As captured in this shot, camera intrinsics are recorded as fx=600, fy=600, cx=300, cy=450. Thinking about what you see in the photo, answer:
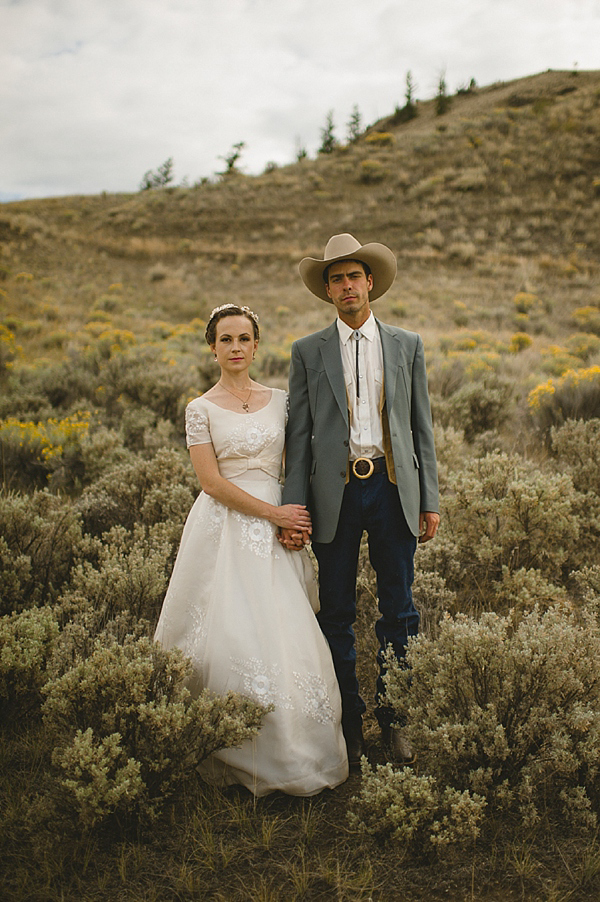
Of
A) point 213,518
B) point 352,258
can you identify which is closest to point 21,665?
point 213,518

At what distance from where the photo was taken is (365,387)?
3.04 meters

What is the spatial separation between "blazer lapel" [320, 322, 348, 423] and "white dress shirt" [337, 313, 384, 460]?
4cm

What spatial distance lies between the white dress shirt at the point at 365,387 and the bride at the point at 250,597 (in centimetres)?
40

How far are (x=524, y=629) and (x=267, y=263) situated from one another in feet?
74.3

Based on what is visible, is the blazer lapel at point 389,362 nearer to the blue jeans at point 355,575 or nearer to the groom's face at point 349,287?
the groom's face at point 349,287

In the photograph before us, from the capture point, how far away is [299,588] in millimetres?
2967

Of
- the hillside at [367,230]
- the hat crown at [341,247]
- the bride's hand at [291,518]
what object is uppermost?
the hillside at [367,230]

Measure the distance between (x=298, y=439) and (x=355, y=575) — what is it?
76 cm

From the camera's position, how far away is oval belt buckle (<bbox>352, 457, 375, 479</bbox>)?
9.67 ft

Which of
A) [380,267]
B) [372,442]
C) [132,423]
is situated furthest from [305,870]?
[132,423]

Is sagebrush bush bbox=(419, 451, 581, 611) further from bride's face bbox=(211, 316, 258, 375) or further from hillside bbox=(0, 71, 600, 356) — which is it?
hillside bbox=(0, 71, 600, 356)

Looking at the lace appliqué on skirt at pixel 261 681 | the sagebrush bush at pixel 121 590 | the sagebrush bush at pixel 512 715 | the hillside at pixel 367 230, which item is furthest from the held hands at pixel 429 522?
the hillside at pixel 367 230

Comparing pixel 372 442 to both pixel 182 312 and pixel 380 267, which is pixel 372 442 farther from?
pixel 182 312

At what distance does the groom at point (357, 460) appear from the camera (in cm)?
296
